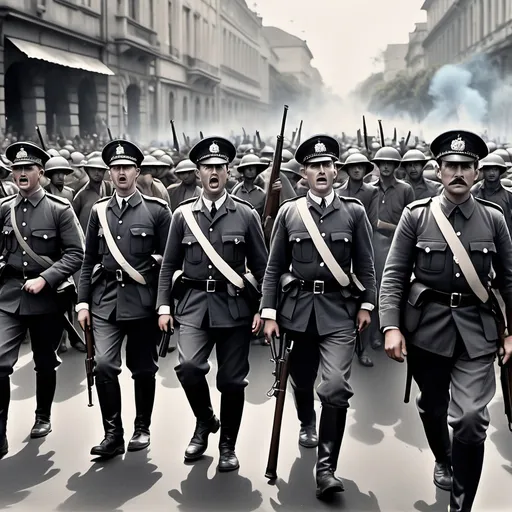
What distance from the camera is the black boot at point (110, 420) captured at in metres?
4.91

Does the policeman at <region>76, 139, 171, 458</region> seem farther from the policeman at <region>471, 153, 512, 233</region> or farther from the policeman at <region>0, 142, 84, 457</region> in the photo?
the policeman at <region>471, 153, 512, 233</region>

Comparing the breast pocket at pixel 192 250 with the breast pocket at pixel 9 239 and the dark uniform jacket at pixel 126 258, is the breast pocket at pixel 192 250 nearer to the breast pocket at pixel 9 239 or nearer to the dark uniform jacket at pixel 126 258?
the dark uniform jacket at pixel 126 258

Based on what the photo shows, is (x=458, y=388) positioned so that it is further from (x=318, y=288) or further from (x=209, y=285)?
(x=209, y=285)

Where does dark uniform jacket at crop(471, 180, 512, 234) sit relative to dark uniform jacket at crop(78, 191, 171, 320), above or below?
above

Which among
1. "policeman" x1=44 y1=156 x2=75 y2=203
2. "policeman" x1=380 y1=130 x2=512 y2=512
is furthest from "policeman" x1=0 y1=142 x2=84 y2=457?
"policeman" x1=44 y1=156 x2=75 y2=203

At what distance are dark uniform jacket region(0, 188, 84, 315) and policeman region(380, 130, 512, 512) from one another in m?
2.25

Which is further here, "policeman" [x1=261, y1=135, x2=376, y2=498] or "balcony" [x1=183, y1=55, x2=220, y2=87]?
"balcony" [x1=183, y1=55, x2=220, y2=87]

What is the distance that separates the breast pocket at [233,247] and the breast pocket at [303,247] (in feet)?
1.31

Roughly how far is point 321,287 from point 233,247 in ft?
2.09

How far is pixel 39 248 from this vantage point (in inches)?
206

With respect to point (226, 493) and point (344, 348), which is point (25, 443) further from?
point (344, 348)

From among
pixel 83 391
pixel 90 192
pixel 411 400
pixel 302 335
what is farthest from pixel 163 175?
pixel 302 335

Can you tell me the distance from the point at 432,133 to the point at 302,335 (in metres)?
24.0

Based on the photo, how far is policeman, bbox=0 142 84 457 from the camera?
5.13 metres
